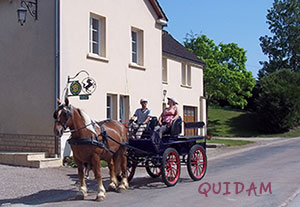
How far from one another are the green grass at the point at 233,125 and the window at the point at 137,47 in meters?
18.0

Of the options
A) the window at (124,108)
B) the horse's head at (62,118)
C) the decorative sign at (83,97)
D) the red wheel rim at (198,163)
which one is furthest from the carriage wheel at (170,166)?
the window at (124,108)

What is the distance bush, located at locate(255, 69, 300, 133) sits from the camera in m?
35.2

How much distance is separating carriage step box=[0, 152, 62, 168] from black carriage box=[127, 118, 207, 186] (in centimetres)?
376

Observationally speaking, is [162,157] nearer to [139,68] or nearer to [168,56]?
[139,68]

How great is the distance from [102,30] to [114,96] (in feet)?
8.86

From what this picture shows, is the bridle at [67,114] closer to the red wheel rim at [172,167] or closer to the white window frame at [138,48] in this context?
the red wheel rim at [172,167]

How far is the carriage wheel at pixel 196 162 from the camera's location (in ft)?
35.5

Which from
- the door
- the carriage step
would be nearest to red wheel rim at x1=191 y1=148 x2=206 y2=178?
the carriage step

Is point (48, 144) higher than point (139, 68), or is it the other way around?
point (139, 68)

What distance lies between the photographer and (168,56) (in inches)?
939

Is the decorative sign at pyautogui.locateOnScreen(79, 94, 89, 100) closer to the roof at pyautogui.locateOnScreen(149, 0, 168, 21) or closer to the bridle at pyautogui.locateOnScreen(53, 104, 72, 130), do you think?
the bridle at pyautogui.locateOnScreen(53, 104, 72, 130)

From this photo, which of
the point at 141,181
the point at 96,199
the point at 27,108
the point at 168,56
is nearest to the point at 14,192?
the point at 96,199

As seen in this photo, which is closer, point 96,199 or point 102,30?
point 96,199

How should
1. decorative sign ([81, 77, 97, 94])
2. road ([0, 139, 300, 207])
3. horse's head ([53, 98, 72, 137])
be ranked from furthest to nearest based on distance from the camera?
1. decorative sign ([81, 77, 97, 94])
2. road ([0, 139, 300, 207])
3. horse's head ([53, 98, 72, 137])
